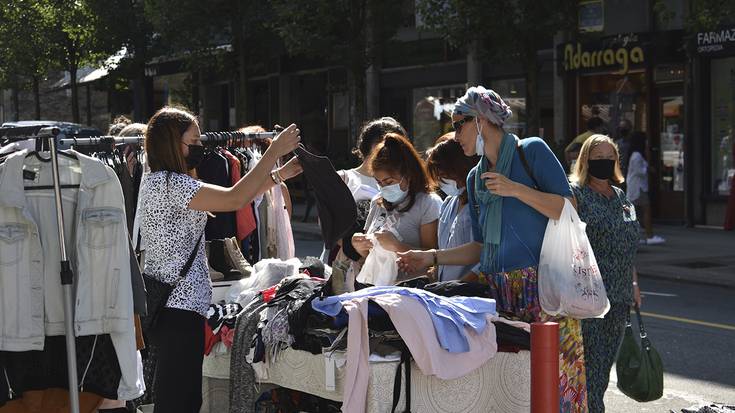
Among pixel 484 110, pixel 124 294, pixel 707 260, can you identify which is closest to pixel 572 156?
pixel 707 260

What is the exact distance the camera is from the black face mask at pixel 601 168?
20.3ft

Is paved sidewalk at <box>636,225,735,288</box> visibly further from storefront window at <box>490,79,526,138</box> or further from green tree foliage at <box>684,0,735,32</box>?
storefront window at <box>490,79,526,138</box>

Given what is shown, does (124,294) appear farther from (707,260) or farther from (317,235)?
(317,235)

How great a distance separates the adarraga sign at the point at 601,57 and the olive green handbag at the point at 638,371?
51.4 feet

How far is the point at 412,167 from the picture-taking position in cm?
637

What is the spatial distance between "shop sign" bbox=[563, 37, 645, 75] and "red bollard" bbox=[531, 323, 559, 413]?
17776 millimetres

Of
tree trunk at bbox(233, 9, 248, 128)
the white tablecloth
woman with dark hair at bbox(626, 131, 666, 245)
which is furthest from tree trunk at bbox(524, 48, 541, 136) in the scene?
the white tablecloth

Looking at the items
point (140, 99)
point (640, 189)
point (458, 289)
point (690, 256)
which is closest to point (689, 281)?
point (690, 256)

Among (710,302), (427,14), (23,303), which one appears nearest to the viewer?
(23,303)

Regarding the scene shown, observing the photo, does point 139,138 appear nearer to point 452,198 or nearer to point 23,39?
point 452,198

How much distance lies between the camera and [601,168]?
20.3 ft

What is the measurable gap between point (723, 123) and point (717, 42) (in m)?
1.90

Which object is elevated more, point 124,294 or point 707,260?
point 124,294

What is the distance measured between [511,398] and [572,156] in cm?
1133
